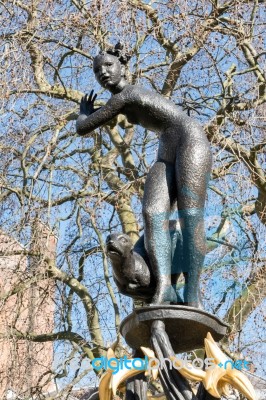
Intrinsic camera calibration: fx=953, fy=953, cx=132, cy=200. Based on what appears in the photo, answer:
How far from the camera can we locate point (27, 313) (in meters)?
13.5

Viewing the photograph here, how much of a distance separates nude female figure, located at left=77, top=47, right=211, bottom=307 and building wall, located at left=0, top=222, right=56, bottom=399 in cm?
757

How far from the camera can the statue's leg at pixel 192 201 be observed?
4727 millimetres

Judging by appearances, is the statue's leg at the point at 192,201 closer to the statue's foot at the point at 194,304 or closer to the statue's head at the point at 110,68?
the statue's foot at the point at 194,304

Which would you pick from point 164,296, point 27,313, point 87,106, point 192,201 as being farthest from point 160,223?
point 27,313

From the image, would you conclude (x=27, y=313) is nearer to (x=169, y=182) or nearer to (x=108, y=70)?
(x=108, y=70)

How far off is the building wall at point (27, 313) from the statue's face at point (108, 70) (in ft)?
24.2

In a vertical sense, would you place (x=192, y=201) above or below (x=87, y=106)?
below

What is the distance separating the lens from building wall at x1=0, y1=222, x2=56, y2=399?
40.2 ft

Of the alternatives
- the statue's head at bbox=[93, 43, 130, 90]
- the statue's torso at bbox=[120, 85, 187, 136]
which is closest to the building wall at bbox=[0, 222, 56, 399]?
the statue's head at bbox=[93, 43, 130, 90]

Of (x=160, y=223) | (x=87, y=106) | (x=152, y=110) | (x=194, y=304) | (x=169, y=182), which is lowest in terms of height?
(x=194, y=304)

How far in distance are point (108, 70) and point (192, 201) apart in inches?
37.1

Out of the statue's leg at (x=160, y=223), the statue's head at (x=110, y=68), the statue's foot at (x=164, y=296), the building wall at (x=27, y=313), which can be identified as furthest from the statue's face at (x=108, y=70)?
the building wall at (x=27, y=313)

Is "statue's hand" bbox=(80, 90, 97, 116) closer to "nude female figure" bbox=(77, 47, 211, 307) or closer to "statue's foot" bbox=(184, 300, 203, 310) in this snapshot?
"nude female figure" bbox=(77, 47, 211, 307)

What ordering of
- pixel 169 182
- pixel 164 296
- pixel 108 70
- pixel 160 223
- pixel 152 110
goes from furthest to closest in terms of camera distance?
1. pixel 108 70
2. pixel 152 110
3. pixel 169 182
4. pixel 160 223
5. pixel 164 296
